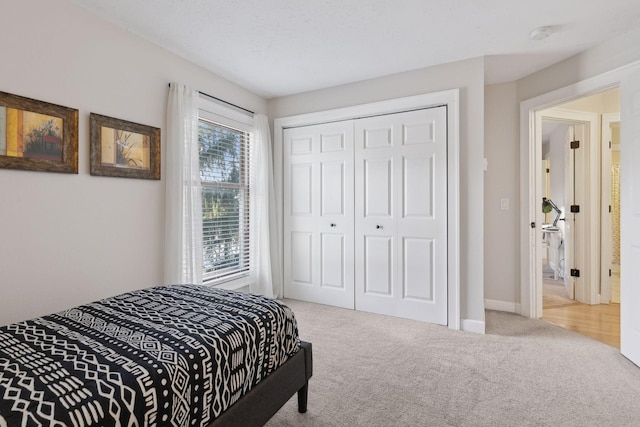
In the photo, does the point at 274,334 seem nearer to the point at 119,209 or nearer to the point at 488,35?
the point at 119,209

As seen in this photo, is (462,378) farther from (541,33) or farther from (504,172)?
(541,33)

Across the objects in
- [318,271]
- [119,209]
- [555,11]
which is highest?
[555,11]

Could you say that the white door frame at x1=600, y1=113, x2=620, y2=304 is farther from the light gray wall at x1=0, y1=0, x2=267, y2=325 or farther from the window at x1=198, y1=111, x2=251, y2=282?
the light gray wall at x1=0, y1=0, x2=267, y2=325

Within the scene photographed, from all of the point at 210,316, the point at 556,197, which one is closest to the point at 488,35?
the point at 210,316

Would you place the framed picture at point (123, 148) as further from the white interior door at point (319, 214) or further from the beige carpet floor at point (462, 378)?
the beige carpet floor at point (462, 378)

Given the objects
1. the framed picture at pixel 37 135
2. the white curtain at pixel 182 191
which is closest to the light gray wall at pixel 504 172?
the white curtain at pixel 182 191

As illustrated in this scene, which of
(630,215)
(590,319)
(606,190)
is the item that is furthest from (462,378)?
(606,190)

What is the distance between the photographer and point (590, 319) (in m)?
3.39

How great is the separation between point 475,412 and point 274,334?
1.28 m

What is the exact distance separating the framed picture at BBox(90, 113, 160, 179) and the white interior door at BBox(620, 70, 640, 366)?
3.85m

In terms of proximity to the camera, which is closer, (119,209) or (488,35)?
(119,209)

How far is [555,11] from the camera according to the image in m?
2.30

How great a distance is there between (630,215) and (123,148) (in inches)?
159

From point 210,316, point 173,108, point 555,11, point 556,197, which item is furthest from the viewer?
point 556,197
